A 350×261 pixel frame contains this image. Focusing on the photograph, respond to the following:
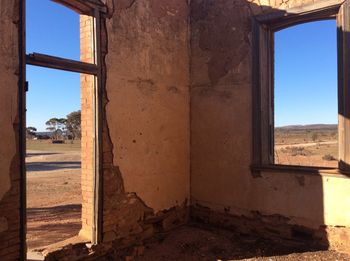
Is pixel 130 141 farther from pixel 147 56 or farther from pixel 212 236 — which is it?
pixel 212 236

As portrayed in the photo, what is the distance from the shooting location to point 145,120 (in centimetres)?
520

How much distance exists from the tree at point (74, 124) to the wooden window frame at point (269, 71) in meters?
46.1

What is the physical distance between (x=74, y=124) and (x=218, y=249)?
48.5 metres

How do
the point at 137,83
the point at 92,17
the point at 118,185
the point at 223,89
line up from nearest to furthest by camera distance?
the point at 92,17 < the point at 118,185 < the point at 137,83 < the point at 223,89

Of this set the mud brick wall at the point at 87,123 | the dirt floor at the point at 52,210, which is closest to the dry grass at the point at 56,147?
the dirt floor at the point at 52,210

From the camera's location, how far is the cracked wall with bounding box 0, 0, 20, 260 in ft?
11.0

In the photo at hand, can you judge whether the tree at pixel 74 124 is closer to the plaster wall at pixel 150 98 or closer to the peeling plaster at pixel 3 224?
the plaster wall at pixel 150 98

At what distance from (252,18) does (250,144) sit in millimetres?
1972

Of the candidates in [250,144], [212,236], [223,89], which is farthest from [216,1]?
[212,236]

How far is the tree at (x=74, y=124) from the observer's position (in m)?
49.6

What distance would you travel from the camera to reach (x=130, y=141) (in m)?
4.93

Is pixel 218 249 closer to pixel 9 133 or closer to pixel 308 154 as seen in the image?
pixel 9 133

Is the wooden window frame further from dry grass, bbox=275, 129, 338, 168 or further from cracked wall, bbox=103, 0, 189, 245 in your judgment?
dry grass, bbox=275, 129, 338, 168

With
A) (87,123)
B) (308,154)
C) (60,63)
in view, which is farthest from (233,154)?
(308,154)
